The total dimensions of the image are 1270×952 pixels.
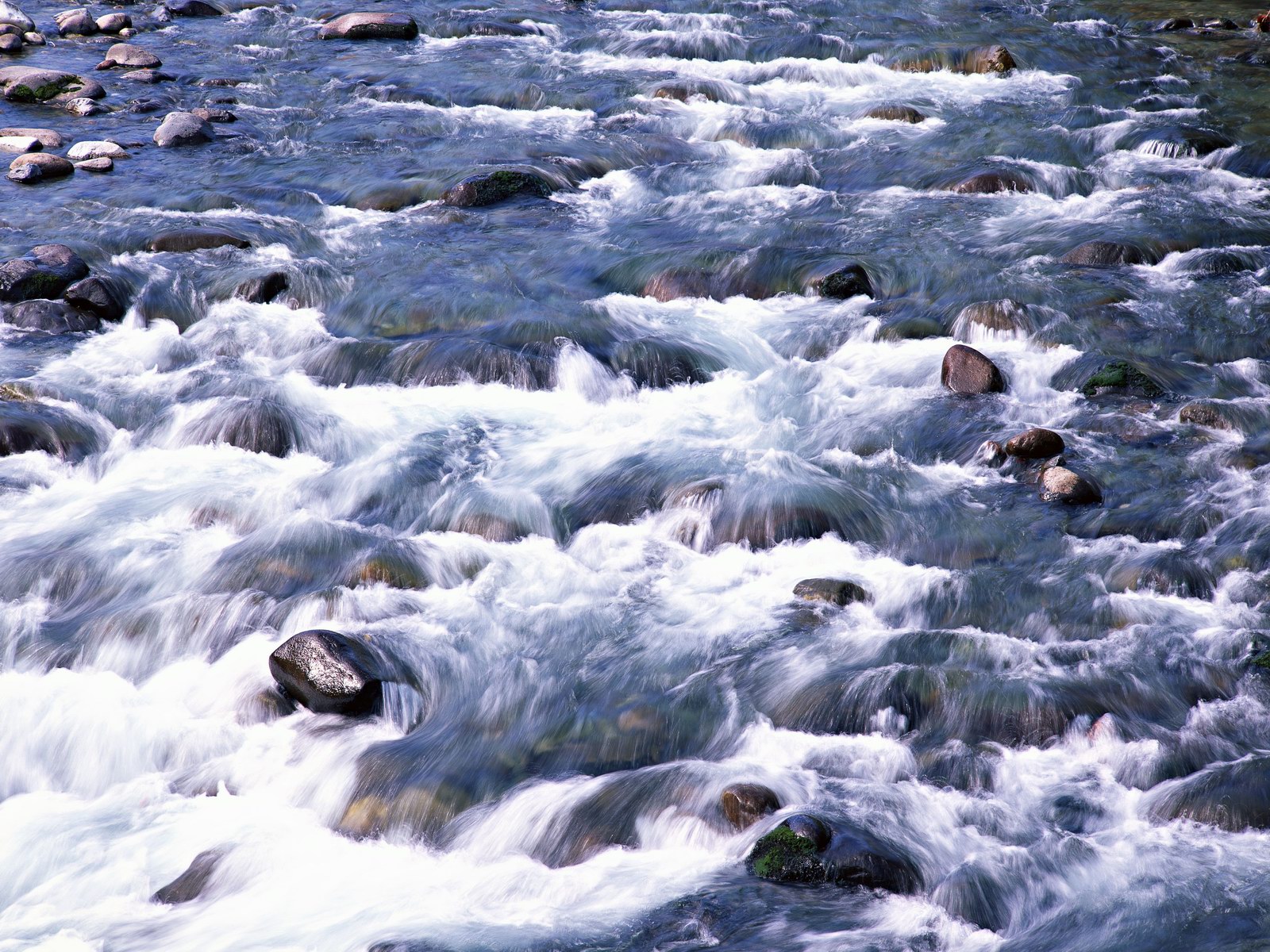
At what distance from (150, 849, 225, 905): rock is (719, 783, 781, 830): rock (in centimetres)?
199

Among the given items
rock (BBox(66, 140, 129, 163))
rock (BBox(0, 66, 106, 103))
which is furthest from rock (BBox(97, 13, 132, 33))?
rock (BBox(66, 140, 129, 163))

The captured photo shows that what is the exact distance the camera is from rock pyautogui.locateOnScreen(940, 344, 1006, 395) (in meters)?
7.73

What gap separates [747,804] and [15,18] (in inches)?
614

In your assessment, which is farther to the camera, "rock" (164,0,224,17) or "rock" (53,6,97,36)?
"rock" (164,0,224,17)

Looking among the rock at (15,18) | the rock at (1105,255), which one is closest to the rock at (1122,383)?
the rock at (1105,255)

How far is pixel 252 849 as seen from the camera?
468cm

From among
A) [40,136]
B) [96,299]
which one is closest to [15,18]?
[40,136]

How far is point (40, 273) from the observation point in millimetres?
8945

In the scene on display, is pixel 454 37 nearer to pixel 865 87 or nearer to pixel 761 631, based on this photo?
pixel 865 87

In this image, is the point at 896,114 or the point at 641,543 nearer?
the point at 641,543

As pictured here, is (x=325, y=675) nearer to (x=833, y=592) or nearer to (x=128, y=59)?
(x=833, y=592)

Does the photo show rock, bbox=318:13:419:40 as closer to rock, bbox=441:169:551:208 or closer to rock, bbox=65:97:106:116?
rock, bbox=65:97:106:116

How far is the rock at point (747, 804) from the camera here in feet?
15.0

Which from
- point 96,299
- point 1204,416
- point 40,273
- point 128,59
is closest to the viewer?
point 1204,416
